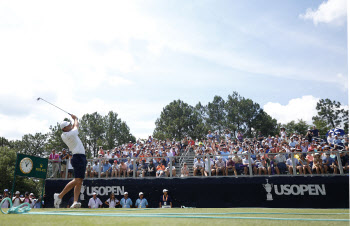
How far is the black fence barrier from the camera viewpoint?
1244 cm

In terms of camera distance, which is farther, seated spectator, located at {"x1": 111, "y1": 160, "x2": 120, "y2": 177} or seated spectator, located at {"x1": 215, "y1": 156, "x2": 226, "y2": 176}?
seated spectator, located at {"x1": 111, "y1": 160, "x2": 120, "y2": 177}

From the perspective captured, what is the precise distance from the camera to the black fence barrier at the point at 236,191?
12.4 m

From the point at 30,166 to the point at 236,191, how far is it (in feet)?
35.9

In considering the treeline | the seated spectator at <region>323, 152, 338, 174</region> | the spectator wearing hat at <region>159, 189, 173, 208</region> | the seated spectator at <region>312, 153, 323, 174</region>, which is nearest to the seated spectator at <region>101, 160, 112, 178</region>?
the spectator wearing hat at <region>159, 189, 173, 208</region>

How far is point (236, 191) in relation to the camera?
13.3 metres

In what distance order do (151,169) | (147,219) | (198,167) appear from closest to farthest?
(147,219) → (198,167) → (151,169)

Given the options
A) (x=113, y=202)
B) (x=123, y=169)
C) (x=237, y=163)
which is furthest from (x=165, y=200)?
(x=237, y=163)

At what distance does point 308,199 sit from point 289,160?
194 cm

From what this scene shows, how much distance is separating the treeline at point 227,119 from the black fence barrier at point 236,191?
47.1 m

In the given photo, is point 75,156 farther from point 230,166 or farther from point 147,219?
point 230,166

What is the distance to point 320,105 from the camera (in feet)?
216

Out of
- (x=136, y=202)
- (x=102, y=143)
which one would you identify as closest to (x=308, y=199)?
(x=136, y=202)

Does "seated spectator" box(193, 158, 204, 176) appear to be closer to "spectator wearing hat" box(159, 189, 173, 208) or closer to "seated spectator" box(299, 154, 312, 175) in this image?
"spectator wearing hat" box(159, 189, 173, 208)

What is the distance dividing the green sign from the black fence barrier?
2118mm
